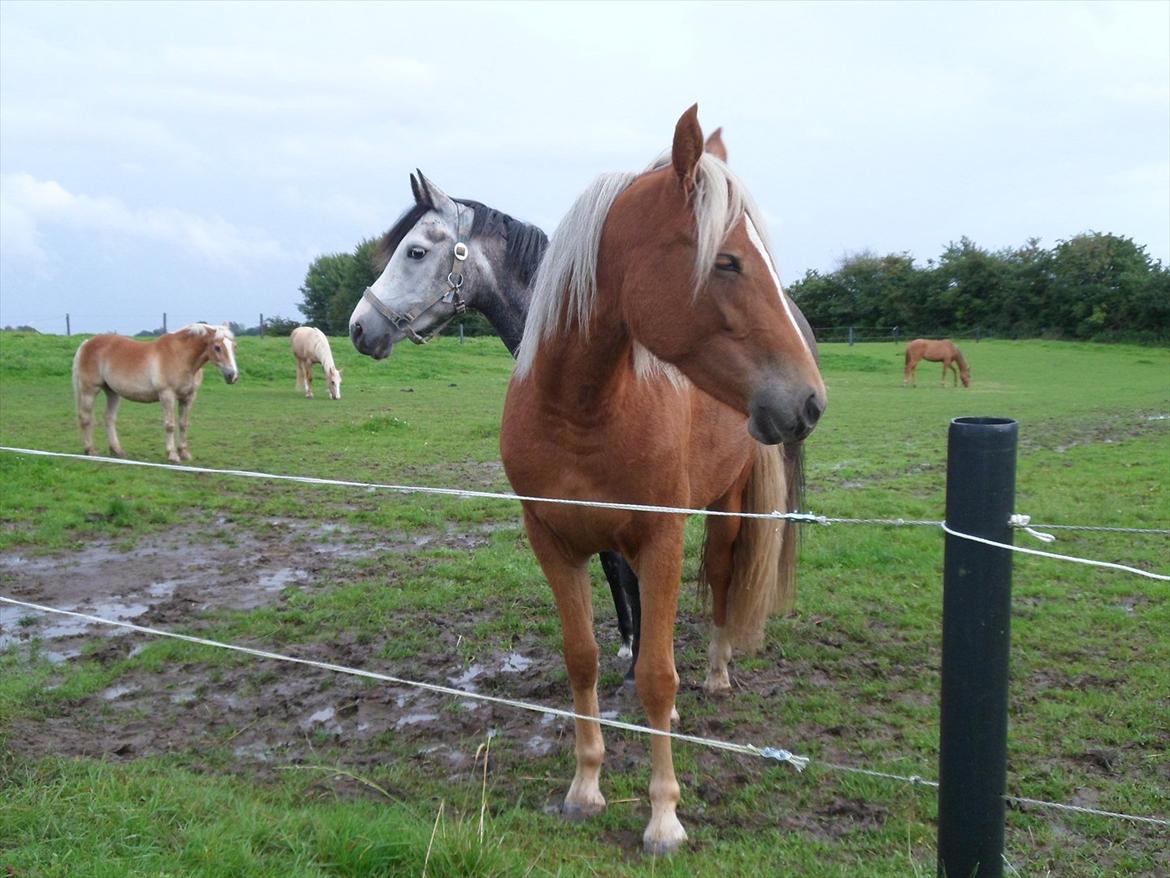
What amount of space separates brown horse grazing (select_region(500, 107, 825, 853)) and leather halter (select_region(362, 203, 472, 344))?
1464 millimetres

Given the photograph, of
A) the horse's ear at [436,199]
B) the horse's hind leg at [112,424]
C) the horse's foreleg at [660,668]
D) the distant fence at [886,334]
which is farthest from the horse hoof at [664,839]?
the distant fence at [886,334]

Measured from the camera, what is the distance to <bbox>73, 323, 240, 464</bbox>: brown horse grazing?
35.5 feet

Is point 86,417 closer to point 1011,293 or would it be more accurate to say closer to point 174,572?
point 174,572

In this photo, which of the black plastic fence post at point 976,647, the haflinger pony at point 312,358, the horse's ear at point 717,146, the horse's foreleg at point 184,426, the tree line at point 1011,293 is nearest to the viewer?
the black plastic fence post at point 976,647

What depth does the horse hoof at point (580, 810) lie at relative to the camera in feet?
9.53

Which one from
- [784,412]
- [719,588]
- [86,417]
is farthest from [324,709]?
[86,417]

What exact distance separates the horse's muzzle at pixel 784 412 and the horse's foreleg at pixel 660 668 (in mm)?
681

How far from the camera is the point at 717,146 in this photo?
2654 mm

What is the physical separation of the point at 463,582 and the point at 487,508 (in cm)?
240

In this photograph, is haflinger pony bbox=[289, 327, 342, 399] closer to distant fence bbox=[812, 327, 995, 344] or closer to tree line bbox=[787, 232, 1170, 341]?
distant fence bbox=[812, 327, 995, 344]

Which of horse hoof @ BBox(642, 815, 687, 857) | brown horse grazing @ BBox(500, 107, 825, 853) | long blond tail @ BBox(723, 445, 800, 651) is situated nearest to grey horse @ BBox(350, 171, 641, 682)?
long blond tail @ BBox(723, 445, 800, 651)

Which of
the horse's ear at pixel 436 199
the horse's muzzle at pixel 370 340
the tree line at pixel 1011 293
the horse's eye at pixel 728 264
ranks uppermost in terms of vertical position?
the tree line at pixel 1011 293

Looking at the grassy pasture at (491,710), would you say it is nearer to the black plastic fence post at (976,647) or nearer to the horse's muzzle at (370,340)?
the black plastic fence post at (976,647)

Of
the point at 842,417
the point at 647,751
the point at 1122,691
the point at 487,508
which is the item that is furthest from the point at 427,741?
the point at 842,417
